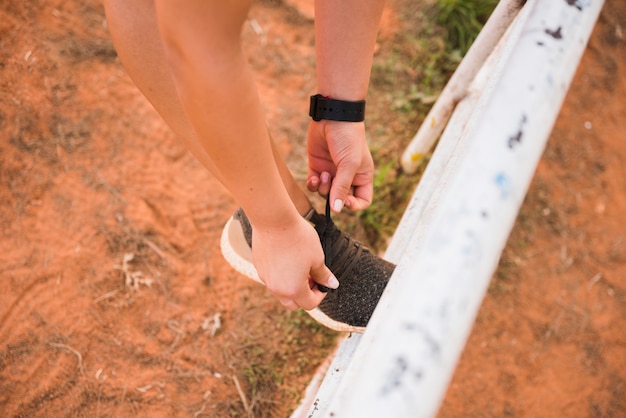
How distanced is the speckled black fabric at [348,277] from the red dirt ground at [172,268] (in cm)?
49

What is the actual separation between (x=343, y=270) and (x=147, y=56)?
24.3 inches

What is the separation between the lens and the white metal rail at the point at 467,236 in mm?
405

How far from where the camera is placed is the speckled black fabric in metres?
1.08

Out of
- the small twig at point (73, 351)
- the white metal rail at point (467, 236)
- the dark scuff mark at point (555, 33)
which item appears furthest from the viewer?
the small twig at point (73, 351)

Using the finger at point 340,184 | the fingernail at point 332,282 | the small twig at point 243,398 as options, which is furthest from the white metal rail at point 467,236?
the small twig at point 243,398

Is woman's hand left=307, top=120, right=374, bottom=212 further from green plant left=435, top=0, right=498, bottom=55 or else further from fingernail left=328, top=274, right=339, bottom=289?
green plant left=435, top=0, right=498, bottom=55

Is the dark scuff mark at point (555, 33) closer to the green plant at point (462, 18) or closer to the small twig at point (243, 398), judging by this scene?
the small twig at point (243, 398)

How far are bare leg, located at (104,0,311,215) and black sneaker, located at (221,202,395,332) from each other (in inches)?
11.2

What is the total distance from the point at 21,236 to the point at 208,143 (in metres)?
1.11

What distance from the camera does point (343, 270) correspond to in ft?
3.61

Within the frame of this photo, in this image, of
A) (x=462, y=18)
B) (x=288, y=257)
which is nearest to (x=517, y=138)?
(x=288, y=257)

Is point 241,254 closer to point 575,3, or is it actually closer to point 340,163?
point 340,163

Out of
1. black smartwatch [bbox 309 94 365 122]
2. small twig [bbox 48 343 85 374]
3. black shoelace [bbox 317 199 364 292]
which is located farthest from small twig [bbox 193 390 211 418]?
black smartwatch [bbox 309 94 365 122]

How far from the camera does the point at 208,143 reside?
67 cm
